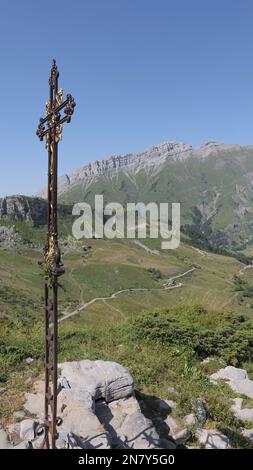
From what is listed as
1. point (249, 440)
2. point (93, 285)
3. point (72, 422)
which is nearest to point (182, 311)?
point (249, 440)

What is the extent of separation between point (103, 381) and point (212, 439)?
12.3ft

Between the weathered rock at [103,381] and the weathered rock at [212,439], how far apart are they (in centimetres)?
254

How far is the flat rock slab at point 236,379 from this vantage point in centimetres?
1705

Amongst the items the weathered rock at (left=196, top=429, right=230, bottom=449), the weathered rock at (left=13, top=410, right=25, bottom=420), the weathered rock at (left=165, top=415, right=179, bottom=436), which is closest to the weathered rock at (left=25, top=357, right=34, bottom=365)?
the weathered rock at (left=13, top=410, right=25, bottom=420)

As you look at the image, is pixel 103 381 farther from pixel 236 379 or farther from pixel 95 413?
pixel 236 379

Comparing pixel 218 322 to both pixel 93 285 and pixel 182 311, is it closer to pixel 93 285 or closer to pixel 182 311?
pixel 182 311

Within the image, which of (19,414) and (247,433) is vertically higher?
(19,414)

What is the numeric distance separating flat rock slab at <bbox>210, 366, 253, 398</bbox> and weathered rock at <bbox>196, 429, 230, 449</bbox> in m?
4.91

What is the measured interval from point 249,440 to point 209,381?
4.34 m

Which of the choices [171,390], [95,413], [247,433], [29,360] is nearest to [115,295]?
[29,360]

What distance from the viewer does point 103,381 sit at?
13195 millimetres

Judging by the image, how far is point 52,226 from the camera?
9.95 meters

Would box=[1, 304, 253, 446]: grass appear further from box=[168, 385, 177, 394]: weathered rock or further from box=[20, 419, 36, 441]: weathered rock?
box=[20, 419, 36, 441]: weathered rock
